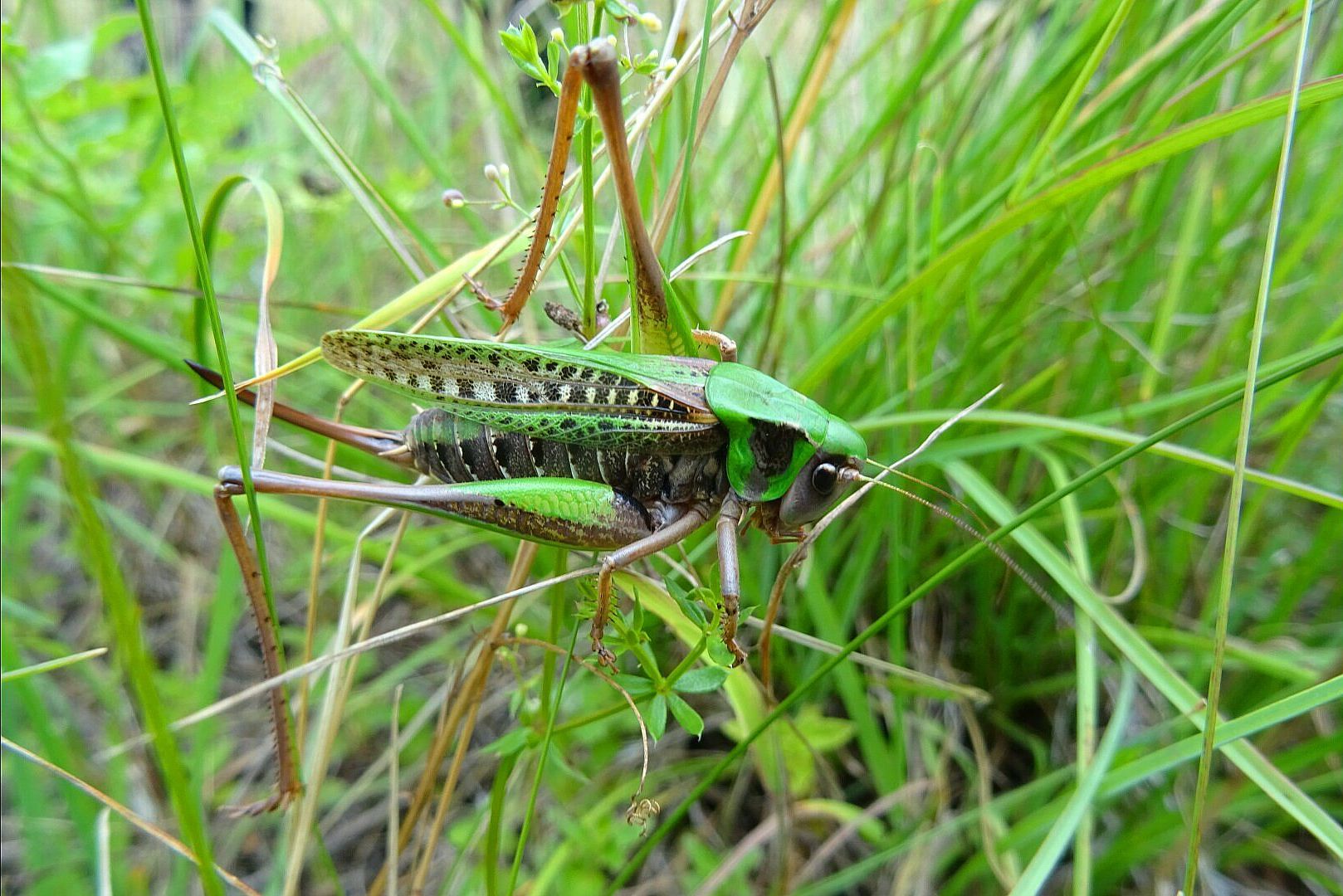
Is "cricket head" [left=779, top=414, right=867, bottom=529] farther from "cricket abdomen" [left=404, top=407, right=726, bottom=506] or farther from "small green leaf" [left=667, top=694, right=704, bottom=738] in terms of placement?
"small green leaf" [left=667, top=694, right=704, bottom=738]

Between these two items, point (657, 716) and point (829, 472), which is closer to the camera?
point (657, 716)

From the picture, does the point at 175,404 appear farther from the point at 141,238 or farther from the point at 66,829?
the point at 66,829

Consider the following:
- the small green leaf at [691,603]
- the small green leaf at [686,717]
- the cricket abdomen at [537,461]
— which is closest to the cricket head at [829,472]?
the cricket abdomen at [537,461]

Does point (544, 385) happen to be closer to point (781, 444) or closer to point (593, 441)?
point (593, 441)

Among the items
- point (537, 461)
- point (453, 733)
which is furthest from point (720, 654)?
point (453, 733)

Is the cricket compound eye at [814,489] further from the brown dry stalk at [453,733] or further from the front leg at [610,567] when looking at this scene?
the brown dry stalk at [453,733]

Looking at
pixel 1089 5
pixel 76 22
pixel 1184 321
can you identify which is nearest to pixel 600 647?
pixel 1184 321

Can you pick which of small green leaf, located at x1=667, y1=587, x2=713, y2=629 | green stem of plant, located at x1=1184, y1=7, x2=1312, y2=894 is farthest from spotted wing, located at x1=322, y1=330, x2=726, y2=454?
green stem of plant, located at x1=1184, y1=7, x2=1312, y2=894
